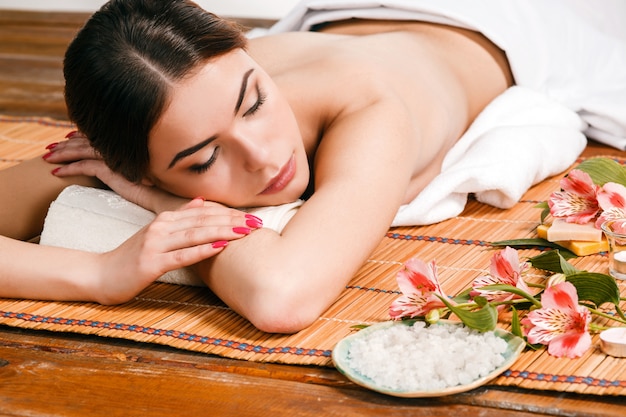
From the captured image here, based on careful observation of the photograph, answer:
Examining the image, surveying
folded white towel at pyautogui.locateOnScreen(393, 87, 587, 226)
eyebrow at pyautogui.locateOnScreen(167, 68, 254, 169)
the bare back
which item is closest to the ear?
eyebrow at pyautogui.locateOnScreen(167, 68, 254, 169)

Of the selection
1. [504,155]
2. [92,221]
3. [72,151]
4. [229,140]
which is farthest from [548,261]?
[72,151]

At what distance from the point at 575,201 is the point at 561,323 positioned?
486mm

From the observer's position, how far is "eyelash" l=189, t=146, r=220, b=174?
1.85 metres

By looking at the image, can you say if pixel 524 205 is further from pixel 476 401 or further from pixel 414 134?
pixel 476 401

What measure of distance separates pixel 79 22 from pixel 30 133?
1405 millimetres

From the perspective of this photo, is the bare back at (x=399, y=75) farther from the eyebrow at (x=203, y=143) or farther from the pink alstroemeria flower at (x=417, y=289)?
the pink alstroemeria flower at (x=417, y=289)

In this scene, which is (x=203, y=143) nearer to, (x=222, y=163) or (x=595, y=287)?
(x=222, y=163)

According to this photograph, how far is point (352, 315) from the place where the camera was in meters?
1.82

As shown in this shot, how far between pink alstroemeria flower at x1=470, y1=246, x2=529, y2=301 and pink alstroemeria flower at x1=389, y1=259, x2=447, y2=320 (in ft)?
0.31

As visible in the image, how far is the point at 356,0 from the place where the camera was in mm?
2775

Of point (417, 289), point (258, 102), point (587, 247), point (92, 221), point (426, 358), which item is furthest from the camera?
point (92, 221)

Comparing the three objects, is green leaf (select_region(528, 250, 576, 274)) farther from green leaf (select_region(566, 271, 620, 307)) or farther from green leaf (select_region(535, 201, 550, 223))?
green leaf (select_region(535, 201, 550, 223))

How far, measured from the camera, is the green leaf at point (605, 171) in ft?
6.69

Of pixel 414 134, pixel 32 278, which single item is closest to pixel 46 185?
pixel 32 278
